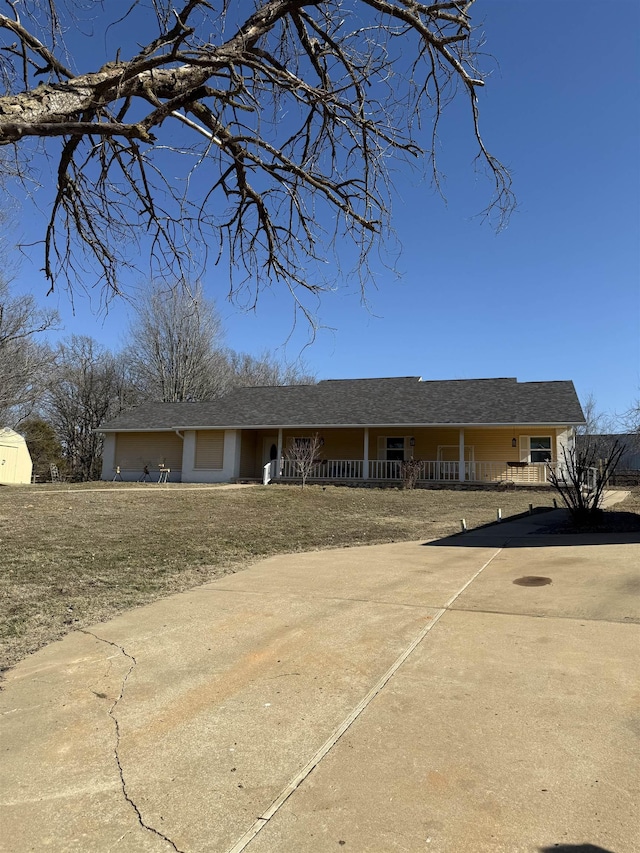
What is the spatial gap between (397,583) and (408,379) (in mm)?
22841

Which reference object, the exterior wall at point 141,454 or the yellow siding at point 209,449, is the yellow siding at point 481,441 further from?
the exterior wall at point 141,454

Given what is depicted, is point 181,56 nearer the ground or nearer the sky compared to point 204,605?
nearer the sky

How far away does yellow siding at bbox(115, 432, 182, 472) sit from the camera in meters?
27.0

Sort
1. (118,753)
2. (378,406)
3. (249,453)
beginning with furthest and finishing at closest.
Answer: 1. (249,453)
2. (378,406)
3. (118,753)

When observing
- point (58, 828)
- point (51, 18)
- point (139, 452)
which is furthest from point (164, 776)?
point (139, 452)

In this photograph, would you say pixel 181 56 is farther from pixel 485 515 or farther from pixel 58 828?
pixel 485 515

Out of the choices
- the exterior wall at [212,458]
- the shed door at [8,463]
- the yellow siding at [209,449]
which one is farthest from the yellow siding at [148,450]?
the shed door at [8,463]

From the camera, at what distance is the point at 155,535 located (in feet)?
31.8

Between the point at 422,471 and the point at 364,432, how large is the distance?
320cm

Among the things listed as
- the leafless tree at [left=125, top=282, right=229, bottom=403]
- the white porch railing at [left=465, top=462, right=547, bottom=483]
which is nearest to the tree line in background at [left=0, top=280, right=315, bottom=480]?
the leafless tree at [left=125, top=282, right=229, bottom=403]

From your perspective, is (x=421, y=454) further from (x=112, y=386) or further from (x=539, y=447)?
(x=112, y=386)

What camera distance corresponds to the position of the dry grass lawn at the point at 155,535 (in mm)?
5715

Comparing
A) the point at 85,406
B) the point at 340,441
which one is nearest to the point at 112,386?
the point at 85,406

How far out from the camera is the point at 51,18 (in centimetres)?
416
